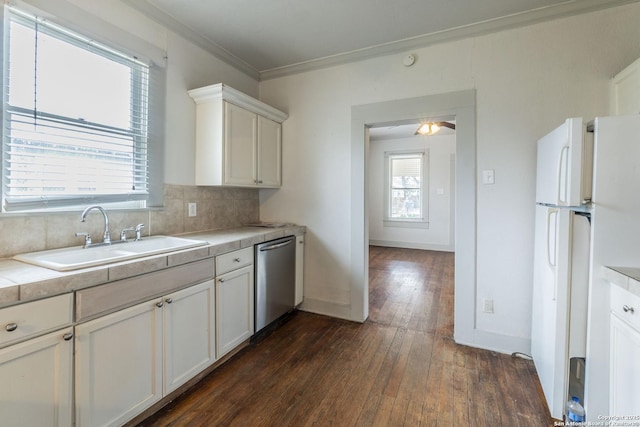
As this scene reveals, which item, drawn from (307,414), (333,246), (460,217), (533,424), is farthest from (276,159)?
(533,424)

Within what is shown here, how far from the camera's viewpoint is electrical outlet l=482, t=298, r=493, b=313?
237 cm

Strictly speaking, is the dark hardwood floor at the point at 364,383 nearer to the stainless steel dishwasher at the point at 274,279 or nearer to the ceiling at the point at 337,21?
the stainless steel dishwasher at the point at 274,279

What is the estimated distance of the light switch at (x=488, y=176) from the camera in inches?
91.3

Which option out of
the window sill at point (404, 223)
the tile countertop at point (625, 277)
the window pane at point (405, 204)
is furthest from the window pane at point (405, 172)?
the tile countertop at point (625, 277)

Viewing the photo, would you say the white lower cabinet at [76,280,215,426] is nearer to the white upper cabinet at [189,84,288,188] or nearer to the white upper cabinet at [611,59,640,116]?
the white upper cabinet at [189,84,288,188]

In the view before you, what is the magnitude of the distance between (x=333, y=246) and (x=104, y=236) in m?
1.90

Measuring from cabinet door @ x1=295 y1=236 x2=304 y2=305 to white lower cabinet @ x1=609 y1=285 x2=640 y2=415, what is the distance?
2.26 metres

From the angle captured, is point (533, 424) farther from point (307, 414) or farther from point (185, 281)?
point (185, 281)

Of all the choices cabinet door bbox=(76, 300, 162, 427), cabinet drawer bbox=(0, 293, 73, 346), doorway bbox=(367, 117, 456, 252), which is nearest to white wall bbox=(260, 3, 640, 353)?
cabinet door bbox=(76, 300, 162, 427)

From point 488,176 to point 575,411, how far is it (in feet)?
5.17

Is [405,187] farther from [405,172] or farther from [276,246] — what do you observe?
[276,246]

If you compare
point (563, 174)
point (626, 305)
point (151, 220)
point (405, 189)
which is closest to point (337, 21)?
point (563, 174)

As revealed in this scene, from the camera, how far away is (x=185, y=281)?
1747 millimetres

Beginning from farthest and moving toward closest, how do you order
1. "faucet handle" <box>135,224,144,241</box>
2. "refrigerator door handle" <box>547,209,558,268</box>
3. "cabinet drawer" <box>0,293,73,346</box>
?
"faucet handle" <box>135,224,144,241</box> → "refrigerator door handle" <box>547,209,558,268</box> → "cabinet drawer" <box>0,293,73,346</box>
